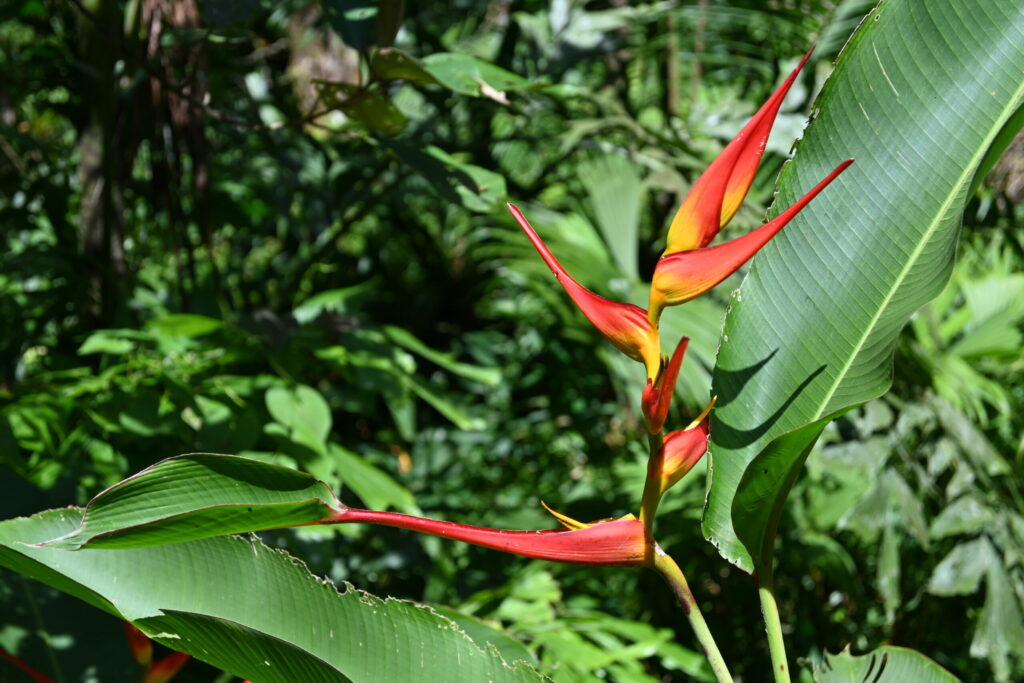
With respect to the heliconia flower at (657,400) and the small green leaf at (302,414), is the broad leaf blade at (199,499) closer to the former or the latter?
the heliconia flower at (657,400)

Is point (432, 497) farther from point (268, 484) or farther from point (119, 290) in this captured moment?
point (268, 484)

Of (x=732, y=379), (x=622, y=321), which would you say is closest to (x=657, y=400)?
(x=622, y=321)

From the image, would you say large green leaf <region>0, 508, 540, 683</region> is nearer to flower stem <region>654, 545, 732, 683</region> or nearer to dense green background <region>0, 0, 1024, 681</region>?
flower stem <region>654, 545, 732, 683</region>

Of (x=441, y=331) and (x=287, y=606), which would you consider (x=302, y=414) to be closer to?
(x=287, y=606)

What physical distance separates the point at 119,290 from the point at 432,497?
2.29 feet

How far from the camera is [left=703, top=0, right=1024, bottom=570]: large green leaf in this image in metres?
0.59

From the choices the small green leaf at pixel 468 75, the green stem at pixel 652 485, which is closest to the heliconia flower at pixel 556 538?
the green stem at pixel 652 485

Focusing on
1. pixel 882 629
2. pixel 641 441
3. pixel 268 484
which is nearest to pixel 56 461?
pixel 268 484

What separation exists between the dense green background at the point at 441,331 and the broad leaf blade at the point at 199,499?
0.36 m

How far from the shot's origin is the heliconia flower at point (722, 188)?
1.55 feet

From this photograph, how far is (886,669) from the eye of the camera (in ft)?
2.11

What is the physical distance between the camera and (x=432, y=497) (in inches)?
70.1

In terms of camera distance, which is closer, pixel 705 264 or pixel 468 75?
pixel 705 264

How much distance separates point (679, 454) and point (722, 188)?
0.14 metres
